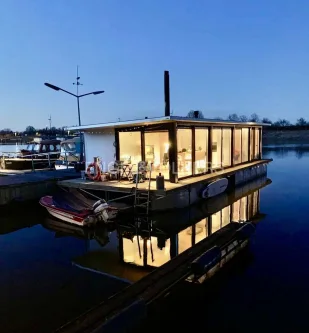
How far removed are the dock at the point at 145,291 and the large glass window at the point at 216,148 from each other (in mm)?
6346

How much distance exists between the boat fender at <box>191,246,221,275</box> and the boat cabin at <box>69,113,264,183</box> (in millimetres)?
4574

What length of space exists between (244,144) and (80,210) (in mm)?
10043

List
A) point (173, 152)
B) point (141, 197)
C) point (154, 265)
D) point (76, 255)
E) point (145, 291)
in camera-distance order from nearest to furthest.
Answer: point (145, 291) → point (154, 265) → point (76, 255) → point (141, 197) → point (173, 152)

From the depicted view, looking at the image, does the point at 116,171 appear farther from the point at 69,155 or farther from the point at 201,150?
the point at 69,155

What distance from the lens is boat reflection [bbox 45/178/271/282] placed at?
5.36 metres

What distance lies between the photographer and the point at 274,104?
119m

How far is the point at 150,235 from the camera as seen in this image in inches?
275

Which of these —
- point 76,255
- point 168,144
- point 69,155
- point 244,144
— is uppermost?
point 168,144

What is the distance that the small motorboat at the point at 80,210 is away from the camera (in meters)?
7.54

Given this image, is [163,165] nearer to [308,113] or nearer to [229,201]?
[229,201]

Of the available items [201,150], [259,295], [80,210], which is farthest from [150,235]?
[201,150]

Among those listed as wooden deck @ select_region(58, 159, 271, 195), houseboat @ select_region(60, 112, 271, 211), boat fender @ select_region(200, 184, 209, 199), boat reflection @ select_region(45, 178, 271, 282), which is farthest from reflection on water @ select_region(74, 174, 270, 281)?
wooden deck @ select_region(58, 159, 271, 195)

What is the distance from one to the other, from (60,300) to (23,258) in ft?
6.92

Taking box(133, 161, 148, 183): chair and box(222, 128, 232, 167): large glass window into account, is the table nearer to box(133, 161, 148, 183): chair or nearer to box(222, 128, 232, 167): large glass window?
box(133, 161, 148, 183): chair
